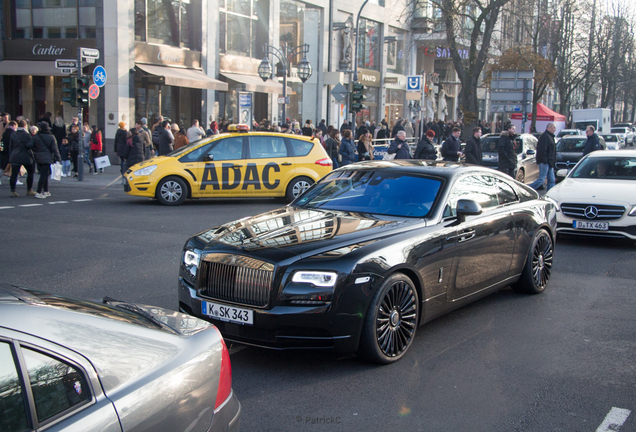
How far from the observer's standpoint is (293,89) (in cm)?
3666

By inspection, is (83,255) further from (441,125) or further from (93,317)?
(441,125)

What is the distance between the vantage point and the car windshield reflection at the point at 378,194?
5.74 metres

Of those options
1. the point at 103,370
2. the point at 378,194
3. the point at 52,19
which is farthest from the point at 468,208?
the point at 52,19

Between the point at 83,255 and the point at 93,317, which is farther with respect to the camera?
the point at 83,255

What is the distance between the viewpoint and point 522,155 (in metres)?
18.5

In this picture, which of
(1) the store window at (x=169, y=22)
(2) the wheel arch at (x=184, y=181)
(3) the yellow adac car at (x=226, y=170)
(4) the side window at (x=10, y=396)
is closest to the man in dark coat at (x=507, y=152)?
(3) the yellow adac car at (x=226, y=170)

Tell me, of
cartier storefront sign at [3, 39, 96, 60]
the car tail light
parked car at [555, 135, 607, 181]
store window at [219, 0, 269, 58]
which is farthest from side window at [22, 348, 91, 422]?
store window at [219, 0, 269, 58]

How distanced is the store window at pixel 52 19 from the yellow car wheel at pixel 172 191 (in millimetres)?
14062

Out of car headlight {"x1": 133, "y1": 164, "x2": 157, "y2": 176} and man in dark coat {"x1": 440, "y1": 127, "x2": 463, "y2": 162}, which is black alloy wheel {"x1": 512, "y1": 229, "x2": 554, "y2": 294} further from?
car headlight {"x1": 133, "y1": 164, "x2": 157, "y2": 176}

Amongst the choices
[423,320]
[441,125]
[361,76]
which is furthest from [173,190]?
[361,76]

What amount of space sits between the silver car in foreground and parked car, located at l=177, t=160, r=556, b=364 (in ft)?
5.71

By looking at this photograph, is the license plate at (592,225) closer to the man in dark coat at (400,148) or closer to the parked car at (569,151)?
the man in dark coat at (400,148)

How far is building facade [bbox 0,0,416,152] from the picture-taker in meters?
25.3

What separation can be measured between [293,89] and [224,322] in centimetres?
3301
